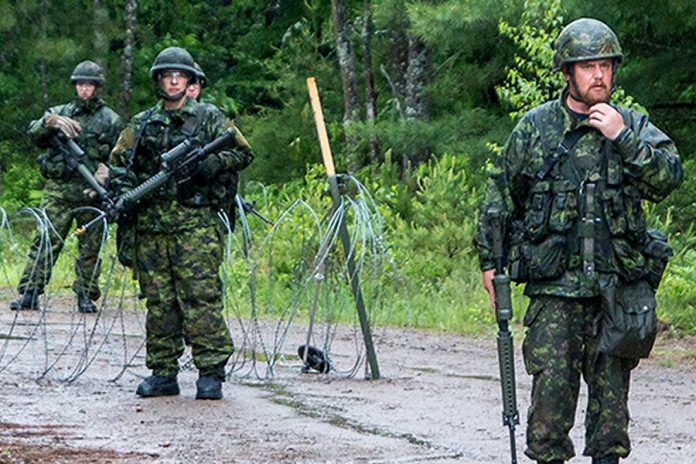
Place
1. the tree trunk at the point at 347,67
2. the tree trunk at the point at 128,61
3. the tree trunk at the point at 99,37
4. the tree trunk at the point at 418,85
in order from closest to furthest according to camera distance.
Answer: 1. the tree trunk at the point at 418,85
2. the tree trunk at the point at 347,67
3. the tree trunk at the point at 128,61
4. the tree trunk at the point at 99,37

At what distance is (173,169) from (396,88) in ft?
48.0

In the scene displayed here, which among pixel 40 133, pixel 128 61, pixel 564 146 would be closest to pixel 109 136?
pixel 40 133

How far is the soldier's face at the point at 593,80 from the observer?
6512 millimetres

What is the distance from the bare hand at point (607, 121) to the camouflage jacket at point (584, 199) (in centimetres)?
5

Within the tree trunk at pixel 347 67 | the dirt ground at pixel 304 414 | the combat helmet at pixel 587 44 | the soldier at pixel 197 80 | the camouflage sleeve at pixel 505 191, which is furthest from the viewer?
the tree trunk at pixel 347 67

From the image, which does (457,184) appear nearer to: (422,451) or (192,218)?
(192,218)

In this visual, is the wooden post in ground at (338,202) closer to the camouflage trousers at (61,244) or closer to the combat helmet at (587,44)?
the combat helmet at (587,44)

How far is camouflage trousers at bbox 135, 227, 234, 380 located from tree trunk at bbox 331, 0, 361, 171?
1317 cm

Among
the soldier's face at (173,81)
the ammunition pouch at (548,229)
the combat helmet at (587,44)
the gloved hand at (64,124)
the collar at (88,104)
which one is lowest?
the ammunition pouch at (548,229)

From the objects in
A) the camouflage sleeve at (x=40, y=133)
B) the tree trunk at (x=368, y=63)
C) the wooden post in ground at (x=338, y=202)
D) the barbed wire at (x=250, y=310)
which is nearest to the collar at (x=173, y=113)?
the barbed wire at (x=250, y=310)

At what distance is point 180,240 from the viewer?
31.9 feet

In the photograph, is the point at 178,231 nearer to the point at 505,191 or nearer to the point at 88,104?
the point at 505,191

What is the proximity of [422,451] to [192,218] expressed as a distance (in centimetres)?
256

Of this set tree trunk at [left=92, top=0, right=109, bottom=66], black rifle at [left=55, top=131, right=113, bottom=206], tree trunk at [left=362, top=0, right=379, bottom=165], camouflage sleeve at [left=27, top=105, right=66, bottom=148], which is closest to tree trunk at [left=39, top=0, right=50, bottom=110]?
tree trunk at [left=92, top=0, right=109, bottom=66]
